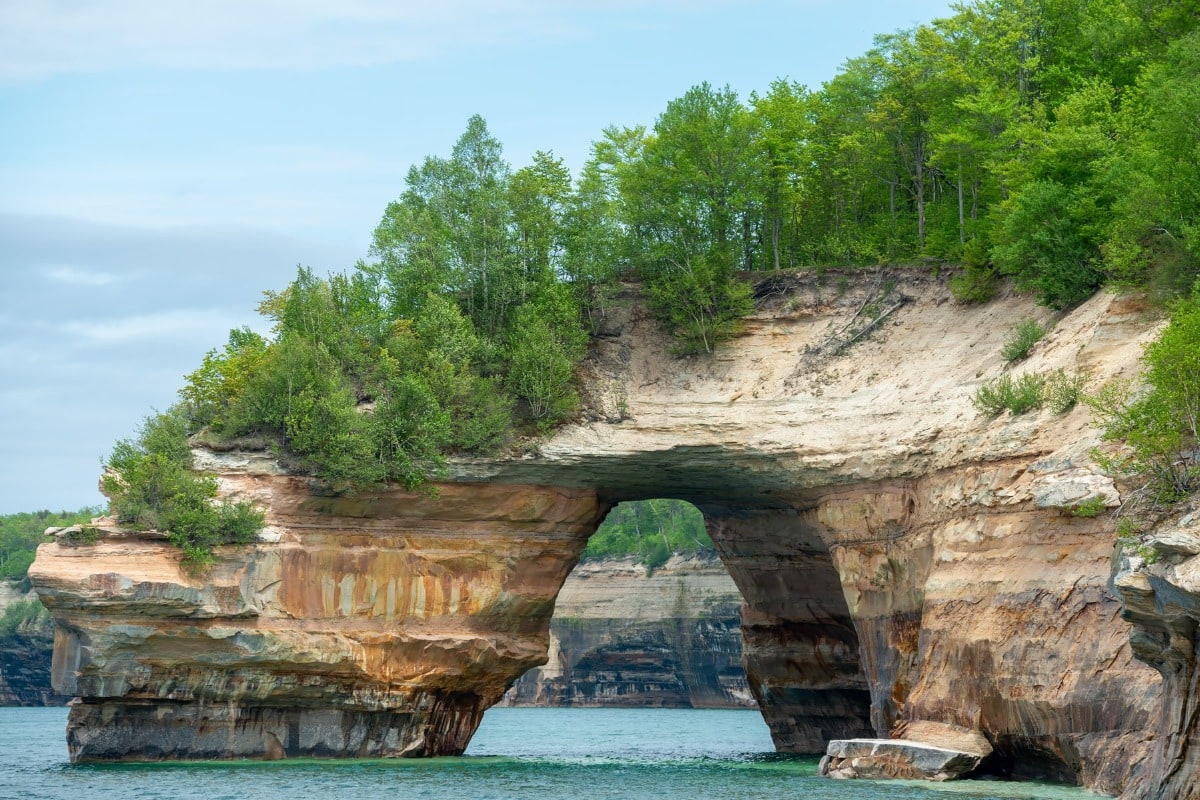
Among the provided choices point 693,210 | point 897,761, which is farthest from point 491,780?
point 693,210

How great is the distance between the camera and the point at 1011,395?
32062 mm

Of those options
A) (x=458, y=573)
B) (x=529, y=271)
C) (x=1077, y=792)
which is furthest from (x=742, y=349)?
(x=1077, y=792)

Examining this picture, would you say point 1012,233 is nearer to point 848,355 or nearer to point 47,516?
point 848,355

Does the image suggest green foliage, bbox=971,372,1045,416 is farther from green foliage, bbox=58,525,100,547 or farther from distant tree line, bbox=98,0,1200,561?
green foliage, bbox=58,525,100,547

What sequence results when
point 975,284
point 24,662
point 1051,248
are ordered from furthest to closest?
point 24,662 → point 975,284 → point 1051,248

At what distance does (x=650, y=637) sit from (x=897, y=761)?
58.0 meters

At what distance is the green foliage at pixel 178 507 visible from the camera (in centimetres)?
3531

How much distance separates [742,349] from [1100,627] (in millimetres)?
16807

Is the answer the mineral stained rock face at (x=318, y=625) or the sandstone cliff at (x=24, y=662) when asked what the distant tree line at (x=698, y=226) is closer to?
the mineral stained rock face at (x=318, y=625)

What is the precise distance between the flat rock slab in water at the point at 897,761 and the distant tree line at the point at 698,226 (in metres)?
12.6

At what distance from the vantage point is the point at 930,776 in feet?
94.5

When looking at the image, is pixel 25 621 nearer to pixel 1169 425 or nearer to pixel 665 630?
pixel 665 630

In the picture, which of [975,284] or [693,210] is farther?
[693,210]

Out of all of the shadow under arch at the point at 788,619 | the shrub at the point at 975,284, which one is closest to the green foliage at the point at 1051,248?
the shrub at the point at 975,284
